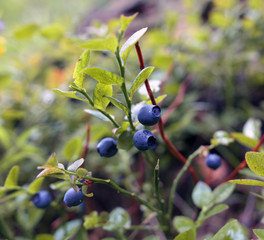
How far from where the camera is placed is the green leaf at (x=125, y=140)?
57cm

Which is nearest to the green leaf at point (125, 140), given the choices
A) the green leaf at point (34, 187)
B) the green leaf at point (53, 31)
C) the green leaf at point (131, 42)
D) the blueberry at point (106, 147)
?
the blueberry at point (106, 147)

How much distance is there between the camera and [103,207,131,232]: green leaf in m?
0.71

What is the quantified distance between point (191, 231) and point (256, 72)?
1.30 metres

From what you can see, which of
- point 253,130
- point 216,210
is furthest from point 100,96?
point 253,130

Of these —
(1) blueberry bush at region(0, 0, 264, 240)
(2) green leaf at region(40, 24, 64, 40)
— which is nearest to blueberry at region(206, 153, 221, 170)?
(1) blueberry bush at region(0, 0, 264, 240)

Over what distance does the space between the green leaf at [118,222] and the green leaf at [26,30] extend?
0.88m

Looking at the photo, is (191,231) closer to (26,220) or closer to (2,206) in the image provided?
(26,220)

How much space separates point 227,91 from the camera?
1504 millimetres

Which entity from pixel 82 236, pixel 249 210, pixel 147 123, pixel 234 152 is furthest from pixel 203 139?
pixel 147 123

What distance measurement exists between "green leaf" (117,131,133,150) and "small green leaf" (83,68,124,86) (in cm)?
12

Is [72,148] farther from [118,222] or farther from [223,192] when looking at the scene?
[223,192]

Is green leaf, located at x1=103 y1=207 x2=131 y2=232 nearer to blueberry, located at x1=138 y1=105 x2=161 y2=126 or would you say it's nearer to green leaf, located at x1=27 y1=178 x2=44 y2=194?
green leaf, located at x1=27 y1=178 x2=44 y2=194

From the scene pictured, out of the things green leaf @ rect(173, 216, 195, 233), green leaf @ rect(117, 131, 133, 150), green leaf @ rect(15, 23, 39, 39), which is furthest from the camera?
green leaf @ rect(15, 23, 39, 39)

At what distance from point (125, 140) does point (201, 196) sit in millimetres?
303
